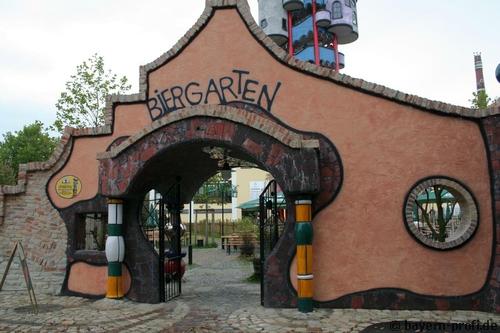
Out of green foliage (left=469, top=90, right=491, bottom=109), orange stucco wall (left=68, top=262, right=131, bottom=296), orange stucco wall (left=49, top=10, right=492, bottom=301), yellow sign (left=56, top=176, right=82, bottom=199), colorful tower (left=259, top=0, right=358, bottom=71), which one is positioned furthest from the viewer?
colorful tower (left=259, top=0, right=358, bottom=71)

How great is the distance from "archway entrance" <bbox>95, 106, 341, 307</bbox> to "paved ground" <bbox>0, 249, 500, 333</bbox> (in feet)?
1.92

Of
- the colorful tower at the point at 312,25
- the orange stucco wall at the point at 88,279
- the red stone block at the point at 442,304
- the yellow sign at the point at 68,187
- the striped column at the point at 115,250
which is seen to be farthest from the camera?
the colorful tower at the point at 312,25

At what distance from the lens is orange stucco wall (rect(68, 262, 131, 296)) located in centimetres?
945

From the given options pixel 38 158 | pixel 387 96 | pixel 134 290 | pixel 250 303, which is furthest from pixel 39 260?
pixel 38 158

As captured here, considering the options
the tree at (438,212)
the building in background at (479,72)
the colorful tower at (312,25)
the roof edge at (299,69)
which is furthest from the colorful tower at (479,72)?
the roof edge at (299,69)

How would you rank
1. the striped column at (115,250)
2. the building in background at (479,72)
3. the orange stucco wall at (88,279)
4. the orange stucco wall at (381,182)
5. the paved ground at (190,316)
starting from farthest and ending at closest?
the building in background at (479,72) → the orange stucco wall at (88,279) → the striped column at (115,250) → the orange stucco wall at (381,182) → the paved ground at (190,316)

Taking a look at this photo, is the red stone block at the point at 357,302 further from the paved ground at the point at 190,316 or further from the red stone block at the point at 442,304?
the red stone block at the point at 442,304

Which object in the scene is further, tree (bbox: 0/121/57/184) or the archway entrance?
tree (bbox: 0/121/57/184)

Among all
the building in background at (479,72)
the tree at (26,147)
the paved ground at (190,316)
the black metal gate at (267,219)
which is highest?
the building in background at (479,72)

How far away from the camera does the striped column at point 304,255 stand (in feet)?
25.5

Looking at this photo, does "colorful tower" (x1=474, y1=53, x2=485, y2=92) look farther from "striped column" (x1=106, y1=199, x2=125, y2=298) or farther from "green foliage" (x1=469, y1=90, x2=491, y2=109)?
"striped column" (x1=106, y1=199, x2=125, y2=298)

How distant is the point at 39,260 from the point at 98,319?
330 cm

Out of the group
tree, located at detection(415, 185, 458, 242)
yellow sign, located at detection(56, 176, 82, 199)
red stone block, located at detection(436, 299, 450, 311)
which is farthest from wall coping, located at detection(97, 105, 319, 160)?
red stone block, located at detection(436, 299, 450, 311)

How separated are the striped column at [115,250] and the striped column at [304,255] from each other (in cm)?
364
